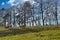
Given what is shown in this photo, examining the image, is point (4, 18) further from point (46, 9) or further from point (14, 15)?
point (46, 9)

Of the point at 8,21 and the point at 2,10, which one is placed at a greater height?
the point at 2,10

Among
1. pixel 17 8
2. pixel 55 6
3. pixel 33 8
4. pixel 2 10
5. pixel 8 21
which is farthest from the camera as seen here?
pixel 8 21

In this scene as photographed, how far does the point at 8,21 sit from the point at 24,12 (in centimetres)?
2388

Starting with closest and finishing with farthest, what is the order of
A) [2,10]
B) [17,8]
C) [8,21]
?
[17,8] → [2,10] → [8,21]

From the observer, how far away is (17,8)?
3383 inches

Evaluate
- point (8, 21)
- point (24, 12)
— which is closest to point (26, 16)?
point (24, 12)

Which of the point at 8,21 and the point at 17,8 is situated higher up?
the point at 17,8

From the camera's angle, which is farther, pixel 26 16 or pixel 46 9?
pixel 26 16

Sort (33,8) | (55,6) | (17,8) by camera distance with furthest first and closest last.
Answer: (17,8) → (33,8) → (55,6)

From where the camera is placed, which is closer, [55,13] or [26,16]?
[55,13]

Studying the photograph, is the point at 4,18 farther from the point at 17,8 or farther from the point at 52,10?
the point at 52,10

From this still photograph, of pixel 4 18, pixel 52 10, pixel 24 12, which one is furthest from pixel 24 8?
pixel 4 18

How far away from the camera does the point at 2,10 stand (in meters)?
93.0

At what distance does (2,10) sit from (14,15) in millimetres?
7279
